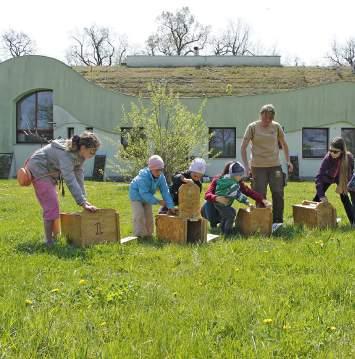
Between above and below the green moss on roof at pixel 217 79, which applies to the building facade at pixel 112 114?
below

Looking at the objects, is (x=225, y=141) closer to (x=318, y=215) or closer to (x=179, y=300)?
(x=318, y=215)

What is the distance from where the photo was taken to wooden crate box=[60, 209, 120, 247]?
6301mm

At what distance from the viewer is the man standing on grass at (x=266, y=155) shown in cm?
800

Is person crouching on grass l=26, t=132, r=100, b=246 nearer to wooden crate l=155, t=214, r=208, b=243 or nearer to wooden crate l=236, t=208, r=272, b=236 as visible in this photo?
wooden crate l=155, t=214, r=208, b=243

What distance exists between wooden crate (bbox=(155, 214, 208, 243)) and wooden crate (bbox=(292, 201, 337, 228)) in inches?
79.1

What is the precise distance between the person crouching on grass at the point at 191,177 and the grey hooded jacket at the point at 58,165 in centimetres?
146

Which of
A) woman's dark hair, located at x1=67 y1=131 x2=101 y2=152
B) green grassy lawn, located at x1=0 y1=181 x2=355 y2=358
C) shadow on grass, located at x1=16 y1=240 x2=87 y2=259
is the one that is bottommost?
green grassy lawn, located at x1=0 y1=181 x2=355 y2=358

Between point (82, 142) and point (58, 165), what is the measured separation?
0.46 metres

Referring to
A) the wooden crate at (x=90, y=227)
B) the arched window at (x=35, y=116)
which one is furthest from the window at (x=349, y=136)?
the wooden crate at (x=90, y=227)

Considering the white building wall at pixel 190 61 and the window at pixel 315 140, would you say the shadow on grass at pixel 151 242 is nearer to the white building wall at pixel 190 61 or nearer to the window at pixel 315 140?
the window at pixel 315 140

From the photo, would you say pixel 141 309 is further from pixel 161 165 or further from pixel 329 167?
pixel 329 167

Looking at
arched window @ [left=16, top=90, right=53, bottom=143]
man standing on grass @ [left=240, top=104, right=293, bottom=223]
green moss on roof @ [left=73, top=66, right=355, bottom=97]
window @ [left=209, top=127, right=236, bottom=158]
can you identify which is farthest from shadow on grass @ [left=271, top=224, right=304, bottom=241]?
arched window @ [left=16, top=90, right=53, bottom=143]

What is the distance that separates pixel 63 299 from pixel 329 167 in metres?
5.51

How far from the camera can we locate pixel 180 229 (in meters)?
6.63
